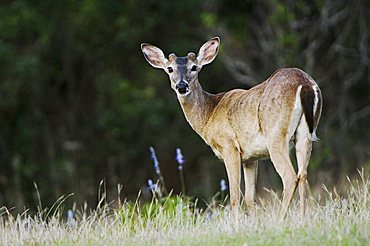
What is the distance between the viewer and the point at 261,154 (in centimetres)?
986

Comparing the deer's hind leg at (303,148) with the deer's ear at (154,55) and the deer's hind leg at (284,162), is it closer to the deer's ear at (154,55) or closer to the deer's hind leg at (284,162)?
the deer's hind leg at (284,162)

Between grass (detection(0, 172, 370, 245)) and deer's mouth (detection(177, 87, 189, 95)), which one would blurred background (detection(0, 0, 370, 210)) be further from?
grass (detection(0, 172, 370, 245))

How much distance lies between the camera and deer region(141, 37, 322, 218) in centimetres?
933

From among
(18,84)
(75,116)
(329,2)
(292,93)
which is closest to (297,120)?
(292,93)

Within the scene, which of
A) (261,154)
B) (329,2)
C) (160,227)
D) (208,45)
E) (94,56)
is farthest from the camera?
(94,56)

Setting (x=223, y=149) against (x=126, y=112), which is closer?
(x=223, y=149)

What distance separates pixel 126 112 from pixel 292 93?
12180 millimetres

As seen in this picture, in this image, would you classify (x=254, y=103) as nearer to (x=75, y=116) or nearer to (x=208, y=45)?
(x=208, y=45)

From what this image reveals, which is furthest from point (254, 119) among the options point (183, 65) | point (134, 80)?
point (134, 80)

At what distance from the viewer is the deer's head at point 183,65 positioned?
10.5 meters

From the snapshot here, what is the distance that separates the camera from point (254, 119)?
985cm

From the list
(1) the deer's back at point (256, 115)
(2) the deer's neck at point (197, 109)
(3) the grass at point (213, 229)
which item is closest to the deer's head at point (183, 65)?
(2) the deer's neck at point (197, 109)

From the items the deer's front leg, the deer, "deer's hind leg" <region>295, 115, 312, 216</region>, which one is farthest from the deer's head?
"deer's hind leg" <region>295, 115, 312, 216</region>

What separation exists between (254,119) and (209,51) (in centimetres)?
168
